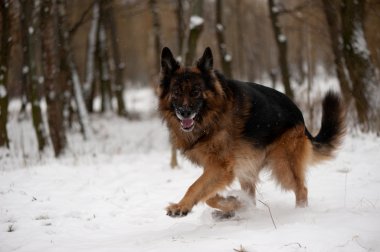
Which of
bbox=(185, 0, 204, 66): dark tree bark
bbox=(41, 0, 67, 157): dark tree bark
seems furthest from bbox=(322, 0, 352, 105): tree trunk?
bbox=(41, 0, 67, 157): dark tree bark

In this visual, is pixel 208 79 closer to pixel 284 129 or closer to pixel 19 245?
pixel 284 129

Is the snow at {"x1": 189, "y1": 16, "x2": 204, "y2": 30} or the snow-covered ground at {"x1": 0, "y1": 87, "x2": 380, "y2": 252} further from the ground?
the snow at {"x1": 189, "y1": 16, "x2": 204, "y2": 30}

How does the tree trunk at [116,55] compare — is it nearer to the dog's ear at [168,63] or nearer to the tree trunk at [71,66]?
the tree trunk at [71,66]

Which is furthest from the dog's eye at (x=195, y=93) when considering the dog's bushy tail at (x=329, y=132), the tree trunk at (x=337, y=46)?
the tree trunk at (x=337, y=46)

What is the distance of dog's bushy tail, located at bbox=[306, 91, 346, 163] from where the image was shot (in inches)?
231

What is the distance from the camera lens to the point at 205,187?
4707 mm

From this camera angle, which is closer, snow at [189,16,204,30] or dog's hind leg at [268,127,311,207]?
dog's hind leg at [268,127,311,207]

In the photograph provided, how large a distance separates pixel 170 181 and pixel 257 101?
114 inches

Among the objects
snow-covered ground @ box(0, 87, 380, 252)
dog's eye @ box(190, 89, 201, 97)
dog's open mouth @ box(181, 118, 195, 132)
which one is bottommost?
snow-covered ground @ box(0, 87, 380, 252)

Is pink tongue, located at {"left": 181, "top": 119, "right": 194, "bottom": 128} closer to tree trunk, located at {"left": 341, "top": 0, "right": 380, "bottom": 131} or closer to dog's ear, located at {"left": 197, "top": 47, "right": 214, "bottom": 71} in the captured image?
dog's ear, located at {"left": 197, "top": 47, "right": 214, "bottom": 71}

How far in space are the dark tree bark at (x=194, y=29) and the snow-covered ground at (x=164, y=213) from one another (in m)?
2.51

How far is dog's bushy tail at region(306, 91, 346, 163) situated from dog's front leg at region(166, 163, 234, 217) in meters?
1.72

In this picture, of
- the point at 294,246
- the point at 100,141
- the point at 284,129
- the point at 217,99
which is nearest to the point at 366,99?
the point at 284,129

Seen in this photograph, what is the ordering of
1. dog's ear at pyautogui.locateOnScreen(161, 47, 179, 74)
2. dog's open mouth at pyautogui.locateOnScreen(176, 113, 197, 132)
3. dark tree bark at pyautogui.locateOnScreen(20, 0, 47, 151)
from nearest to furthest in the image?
dog's open mouth at pyautogui.locateOnScreen(176, 113, 197, 132) < dog's ear at pyautogui.locateOnScreen(161, 47, 179, 74) < dark tree bark at pyautogui.locateOnScreen(20, 0, 47, 151)
